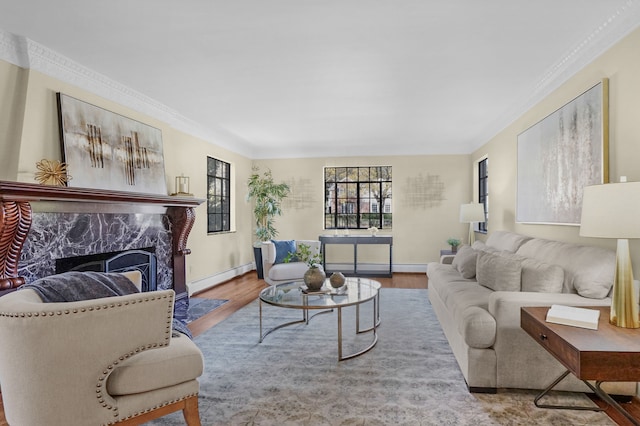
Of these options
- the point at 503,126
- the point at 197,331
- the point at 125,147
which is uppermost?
the point at 503,126

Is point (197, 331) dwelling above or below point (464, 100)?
below

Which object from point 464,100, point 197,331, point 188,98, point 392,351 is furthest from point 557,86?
point 197,331

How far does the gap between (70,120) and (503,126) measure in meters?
5.22

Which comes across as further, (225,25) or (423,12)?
(225,25)

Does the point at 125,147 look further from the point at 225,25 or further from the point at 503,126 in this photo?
the point at 503,126

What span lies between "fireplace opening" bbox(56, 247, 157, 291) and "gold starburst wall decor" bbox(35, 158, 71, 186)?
2.20 ft

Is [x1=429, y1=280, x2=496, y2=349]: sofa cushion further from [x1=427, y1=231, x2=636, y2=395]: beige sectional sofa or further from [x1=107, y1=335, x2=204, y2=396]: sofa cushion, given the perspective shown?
[x1=107, y1=335, x2=204, y2=396]: sofa cushion

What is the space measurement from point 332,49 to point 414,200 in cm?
473

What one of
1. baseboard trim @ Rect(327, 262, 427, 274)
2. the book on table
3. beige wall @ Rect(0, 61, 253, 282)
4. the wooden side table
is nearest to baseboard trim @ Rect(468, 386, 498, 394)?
the wooden side table

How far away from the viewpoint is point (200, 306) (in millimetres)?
4664

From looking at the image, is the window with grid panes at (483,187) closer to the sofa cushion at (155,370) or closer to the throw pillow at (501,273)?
the throw pillow at (501,273)

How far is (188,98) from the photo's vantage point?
4250mm

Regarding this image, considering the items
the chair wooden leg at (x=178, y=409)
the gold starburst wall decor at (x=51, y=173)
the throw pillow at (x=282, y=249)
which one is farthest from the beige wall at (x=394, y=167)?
the chair wooden leg at (x=178, y=409)

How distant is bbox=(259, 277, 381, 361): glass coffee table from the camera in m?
3.00
